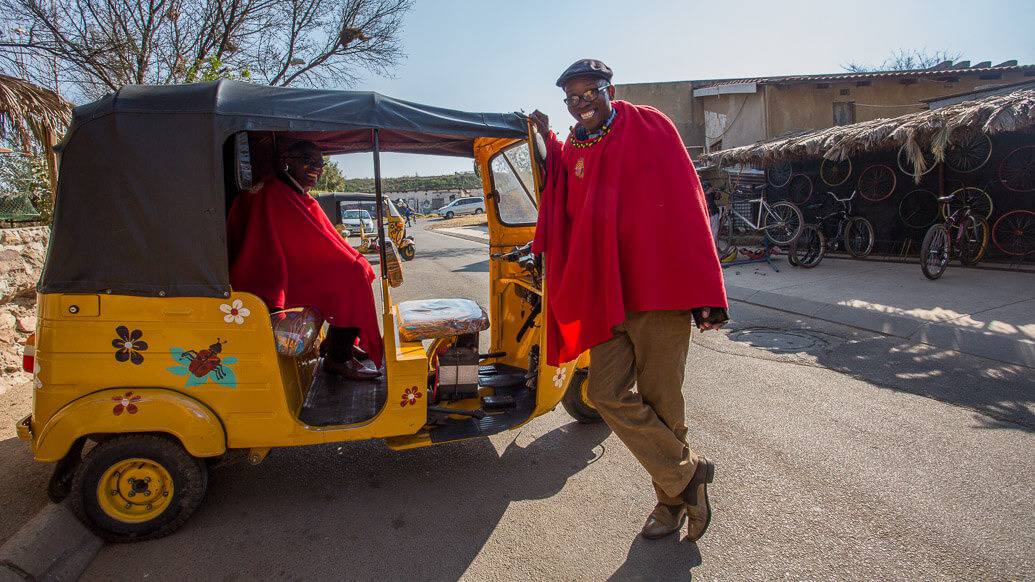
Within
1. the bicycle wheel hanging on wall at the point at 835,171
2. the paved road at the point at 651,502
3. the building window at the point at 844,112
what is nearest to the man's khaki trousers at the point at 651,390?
the paved road at the point at 651,502

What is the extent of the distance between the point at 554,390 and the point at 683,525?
0.98 m

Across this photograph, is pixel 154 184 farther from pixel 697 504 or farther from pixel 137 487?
pixel 697 504

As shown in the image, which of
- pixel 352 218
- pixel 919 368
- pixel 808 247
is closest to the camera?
pixel 919 368

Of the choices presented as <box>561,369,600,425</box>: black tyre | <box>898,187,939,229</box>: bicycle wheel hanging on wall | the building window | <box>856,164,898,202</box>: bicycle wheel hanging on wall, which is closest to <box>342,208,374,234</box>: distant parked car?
the building window

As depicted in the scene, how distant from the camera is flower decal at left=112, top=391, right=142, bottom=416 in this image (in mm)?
2590

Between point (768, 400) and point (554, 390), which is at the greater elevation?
point (554, 390)

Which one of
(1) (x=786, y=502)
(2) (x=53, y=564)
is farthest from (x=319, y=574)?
(1) (x=786, y=502)

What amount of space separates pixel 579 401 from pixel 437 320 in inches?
44.9

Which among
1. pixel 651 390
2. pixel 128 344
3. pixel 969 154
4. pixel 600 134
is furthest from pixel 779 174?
pixel 128 344

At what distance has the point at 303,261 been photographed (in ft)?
11.4

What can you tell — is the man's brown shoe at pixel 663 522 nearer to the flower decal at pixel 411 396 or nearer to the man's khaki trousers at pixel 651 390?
the man's khaki trousers at pixel 651 390

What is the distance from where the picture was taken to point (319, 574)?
242 cm

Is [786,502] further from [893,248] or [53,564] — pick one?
[893,248]

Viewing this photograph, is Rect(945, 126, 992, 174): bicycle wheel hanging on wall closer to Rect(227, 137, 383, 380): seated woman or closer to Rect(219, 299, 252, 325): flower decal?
Rect(227, 137, 383, 380): seated woman
